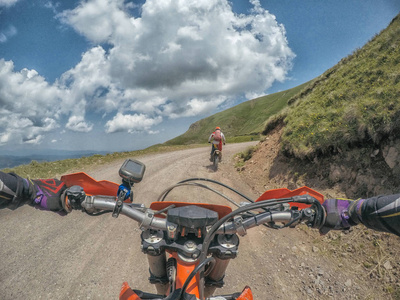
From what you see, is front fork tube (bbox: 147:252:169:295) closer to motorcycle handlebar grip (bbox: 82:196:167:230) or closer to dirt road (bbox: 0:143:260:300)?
motorcycle handlebar grip (bbox: 82:196:167:230)

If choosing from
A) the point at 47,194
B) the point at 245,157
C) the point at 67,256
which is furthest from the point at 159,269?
the point at 245,157

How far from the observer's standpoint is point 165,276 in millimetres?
2311

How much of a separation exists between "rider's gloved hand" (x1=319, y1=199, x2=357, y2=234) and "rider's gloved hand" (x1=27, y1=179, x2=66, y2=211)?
260cm

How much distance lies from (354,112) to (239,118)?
136500 mm

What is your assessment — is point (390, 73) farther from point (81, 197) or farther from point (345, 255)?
point (81, 197)

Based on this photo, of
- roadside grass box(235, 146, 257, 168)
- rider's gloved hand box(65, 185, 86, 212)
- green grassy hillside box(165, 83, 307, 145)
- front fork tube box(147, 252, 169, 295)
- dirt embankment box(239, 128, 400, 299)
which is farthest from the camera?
green grassy hillside box(165, 83, 307, 145)

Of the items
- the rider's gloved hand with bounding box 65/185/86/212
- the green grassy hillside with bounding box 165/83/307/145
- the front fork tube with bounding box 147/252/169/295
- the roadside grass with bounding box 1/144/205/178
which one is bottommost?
the front fork tube with bounding box 147/252/169/295

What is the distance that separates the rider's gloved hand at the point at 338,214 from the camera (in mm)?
1878

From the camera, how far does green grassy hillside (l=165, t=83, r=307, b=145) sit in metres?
126

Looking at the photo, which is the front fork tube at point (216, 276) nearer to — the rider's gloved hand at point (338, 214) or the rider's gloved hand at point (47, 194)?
the rider's gloved hand at point (338, 214)

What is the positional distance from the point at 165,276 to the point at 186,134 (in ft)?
513

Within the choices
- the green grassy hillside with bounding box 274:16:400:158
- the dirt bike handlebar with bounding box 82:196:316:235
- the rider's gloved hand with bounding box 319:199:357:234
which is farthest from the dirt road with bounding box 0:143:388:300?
the green grassy hillside with bounding box 274:16:400:158

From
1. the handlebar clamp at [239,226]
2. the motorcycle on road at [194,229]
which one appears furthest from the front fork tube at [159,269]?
the handlebar clamp at [239,226]

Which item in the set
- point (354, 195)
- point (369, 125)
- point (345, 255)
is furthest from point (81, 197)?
point (369, 125)
